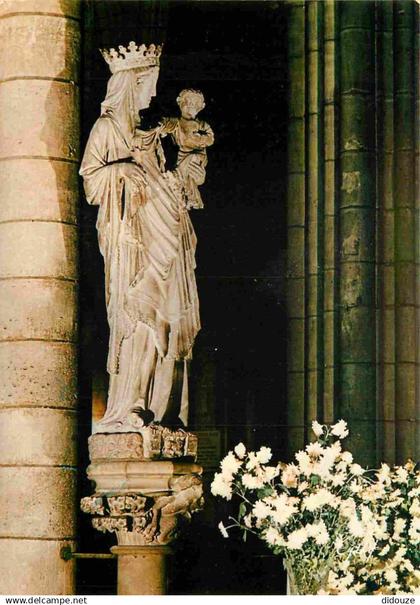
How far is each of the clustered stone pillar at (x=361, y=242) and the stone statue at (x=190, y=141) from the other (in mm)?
1204

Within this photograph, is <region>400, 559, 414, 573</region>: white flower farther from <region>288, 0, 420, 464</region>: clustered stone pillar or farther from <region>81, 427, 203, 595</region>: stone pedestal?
<region>288, 0, 420, 464</region>: clustered stone pillar

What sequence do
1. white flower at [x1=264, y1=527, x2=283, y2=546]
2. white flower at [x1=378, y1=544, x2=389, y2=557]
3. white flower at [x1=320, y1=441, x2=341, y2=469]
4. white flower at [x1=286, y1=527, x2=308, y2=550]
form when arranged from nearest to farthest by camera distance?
white flower at [x1=286, y1=527, x2=308, y2=550] → white flower at [x1=264, y1=527, x2=283, y2=546] → white flower at [x1=320, y1=441, x2=341, y2=469] → white flower at [x1=378, y1=544, x2=389, y2=557]

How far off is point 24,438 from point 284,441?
201cm

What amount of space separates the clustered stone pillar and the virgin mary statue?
1.30 m

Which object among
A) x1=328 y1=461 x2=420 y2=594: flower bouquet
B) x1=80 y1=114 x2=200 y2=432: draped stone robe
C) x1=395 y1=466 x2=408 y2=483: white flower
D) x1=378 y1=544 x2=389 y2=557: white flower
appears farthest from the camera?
x1=80 y1=114 x2=200 y2=432: draped stone robe

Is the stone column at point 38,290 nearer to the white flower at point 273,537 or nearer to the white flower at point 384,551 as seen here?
the white flower at point 273,537

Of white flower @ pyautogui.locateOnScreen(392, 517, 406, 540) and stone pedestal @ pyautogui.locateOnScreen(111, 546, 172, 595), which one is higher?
white flower @ pyautogui.locateOnScreen(392, 517, 406, 540)

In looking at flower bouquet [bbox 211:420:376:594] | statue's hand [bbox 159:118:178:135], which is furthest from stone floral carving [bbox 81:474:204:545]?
statue's hand [bbox 159:118:178:135]

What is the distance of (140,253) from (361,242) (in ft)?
5.35

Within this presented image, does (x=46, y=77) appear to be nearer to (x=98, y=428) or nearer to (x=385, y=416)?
(x=98, y=428)

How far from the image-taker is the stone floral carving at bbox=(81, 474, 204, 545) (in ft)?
37.8

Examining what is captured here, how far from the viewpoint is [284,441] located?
13.2m

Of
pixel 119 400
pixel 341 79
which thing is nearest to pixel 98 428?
pixel 119 400

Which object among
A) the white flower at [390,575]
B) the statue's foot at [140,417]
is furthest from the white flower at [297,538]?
the statue's foot at [140,417]
